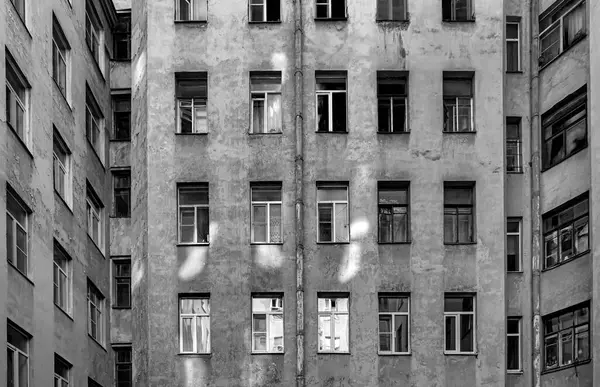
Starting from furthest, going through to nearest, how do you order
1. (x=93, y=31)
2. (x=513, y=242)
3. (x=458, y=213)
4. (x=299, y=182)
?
(x=93, y=31), (x=513, y=242), (x=458, y=213), (x=299, y=182)

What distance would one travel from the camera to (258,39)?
40094 millimetres

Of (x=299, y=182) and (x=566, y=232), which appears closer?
(x=566, y=232)

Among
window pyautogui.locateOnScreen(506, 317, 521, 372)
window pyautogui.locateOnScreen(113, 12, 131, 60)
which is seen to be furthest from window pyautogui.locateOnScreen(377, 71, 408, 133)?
window pyautogui.locateOnScreen(113, 12, 131, 60)

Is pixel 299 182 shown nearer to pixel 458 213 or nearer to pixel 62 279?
pixel 458 213

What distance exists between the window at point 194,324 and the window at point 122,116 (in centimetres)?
937

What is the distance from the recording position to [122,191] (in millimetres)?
45562

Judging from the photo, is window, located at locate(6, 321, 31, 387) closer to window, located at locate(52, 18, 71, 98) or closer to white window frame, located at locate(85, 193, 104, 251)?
window, located at locate(52, 18, 71, 98)

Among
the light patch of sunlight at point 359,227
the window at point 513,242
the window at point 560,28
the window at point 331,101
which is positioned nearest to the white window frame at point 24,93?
the window at point 331,101

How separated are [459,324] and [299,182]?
6286 mm

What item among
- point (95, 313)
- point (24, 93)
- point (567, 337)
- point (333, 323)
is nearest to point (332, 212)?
point (333, 323)

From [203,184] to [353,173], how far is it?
177 inches

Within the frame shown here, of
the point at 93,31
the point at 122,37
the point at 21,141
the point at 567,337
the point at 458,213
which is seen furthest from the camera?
the point at 122,37

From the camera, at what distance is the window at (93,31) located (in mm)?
42969

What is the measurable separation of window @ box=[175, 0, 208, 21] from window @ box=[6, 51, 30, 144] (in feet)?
26.3
